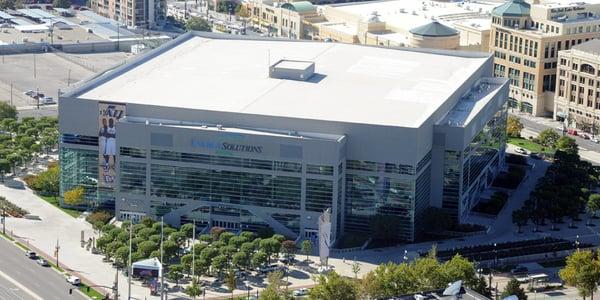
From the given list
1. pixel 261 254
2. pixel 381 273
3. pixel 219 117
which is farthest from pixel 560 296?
pixel 219 117

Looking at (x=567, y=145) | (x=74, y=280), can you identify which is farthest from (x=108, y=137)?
(x=567, y=145)

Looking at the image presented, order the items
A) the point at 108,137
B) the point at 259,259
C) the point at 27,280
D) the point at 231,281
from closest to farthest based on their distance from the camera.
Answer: the point at 231,281
the point at 27,280
the point at 259,259
the point at 108,137

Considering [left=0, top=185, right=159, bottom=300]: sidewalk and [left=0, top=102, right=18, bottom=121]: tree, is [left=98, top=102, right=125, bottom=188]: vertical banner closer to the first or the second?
[left=0, top=185, right=159, bottom=300]: sidewalk

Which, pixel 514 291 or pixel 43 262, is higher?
pixel 514 291

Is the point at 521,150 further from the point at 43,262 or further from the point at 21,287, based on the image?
the point at 21,287

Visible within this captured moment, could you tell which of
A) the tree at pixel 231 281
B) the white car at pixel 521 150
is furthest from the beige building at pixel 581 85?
the tree at pixel 231 281

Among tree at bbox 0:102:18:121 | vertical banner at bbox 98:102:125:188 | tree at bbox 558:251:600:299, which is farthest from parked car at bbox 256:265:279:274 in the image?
tree at bbox 0:102:18:121
